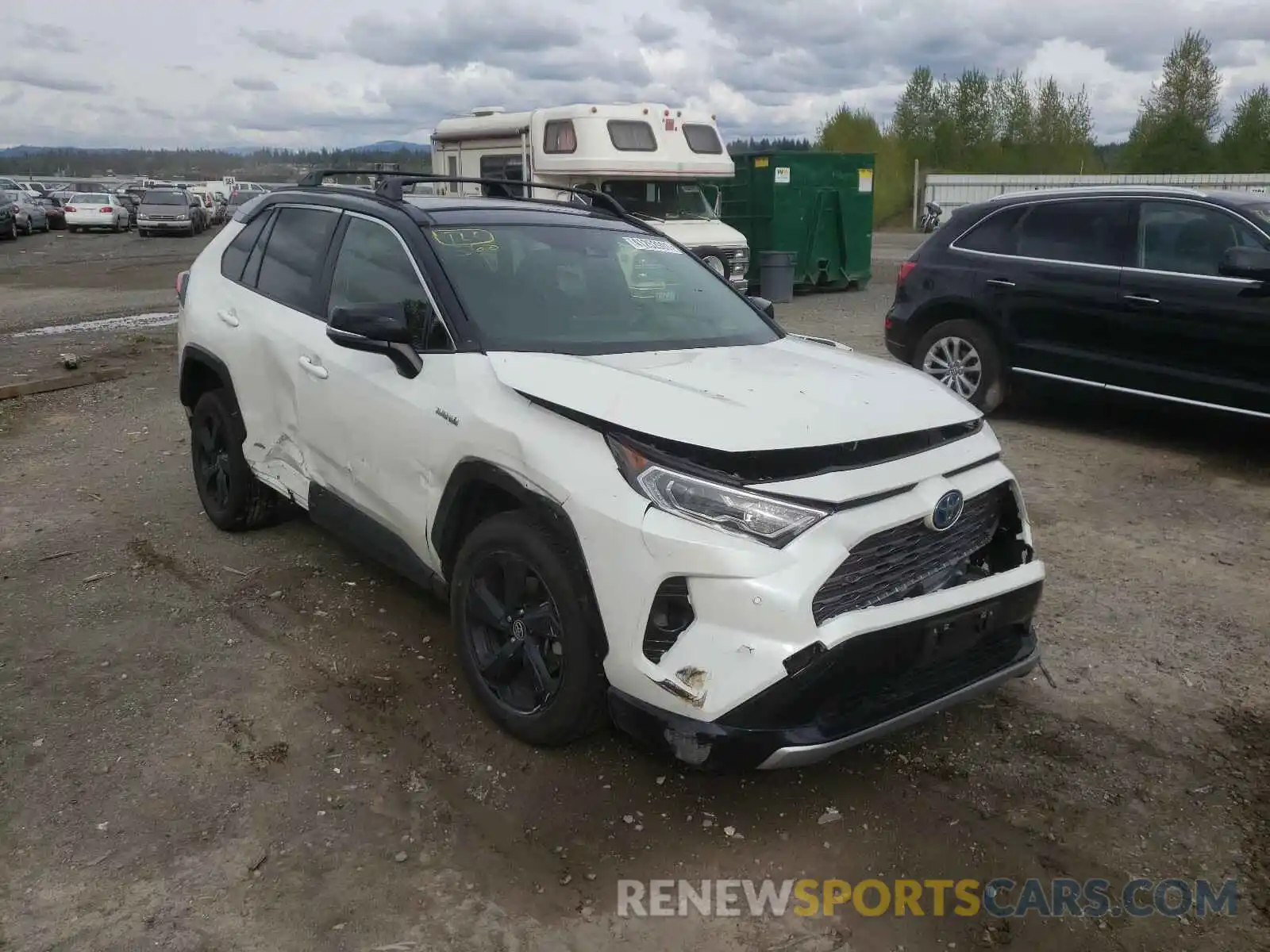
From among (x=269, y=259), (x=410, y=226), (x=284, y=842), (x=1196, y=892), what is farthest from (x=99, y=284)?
(x=1196, y=892)

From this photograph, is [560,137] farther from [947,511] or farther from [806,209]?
[947,511]

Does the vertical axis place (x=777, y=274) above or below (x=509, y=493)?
above

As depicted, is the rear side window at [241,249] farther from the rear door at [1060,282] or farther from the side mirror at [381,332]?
the rear door at [1060,282]

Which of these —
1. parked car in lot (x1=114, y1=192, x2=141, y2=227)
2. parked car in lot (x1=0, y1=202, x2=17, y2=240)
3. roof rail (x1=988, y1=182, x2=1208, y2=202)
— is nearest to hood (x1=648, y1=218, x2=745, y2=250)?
roof rail (x1=988, y1=182, x2=1208, y2=202)

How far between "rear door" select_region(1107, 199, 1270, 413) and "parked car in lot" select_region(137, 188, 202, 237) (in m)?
34.6

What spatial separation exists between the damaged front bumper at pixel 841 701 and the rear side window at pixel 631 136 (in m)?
11.8

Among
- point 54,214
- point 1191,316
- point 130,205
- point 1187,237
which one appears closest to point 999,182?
point 130,205

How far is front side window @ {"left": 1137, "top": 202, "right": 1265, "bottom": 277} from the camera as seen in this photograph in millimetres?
6613

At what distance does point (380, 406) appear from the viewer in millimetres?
3928

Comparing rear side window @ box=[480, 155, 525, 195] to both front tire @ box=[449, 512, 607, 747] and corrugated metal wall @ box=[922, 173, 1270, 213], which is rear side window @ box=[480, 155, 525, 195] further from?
corrugated metal wall @ box=[922, 173, 1270, 213]

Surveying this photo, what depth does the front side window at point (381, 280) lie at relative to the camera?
378 centimetres

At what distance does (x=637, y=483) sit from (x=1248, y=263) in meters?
5.04

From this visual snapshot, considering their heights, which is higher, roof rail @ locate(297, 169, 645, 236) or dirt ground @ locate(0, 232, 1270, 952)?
roof rail @ locate(297, 169, 645, 236)

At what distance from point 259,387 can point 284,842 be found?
7.97ft
